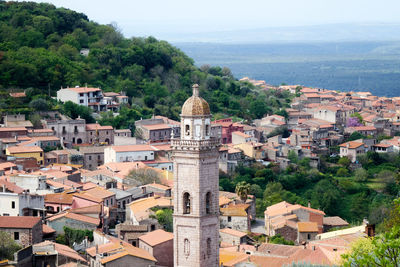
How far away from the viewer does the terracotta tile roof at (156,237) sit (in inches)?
1328

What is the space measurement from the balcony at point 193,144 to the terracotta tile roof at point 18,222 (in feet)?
Answer: 31.7

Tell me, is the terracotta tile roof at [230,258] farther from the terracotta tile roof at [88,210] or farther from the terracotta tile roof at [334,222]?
the terracotta tile roof at [334,222]

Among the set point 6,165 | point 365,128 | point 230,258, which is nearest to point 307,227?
point 230,258

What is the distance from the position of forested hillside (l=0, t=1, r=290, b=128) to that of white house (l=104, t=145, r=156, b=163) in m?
8.98

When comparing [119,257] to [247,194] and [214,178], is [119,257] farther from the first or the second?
[247,194]

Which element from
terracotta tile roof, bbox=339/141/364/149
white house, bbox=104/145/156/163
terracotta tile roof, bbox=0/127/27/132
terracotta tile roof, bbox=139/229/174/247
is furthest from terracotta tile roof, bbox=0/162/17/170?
terracotta tile roof, bbox=339/141/364/149

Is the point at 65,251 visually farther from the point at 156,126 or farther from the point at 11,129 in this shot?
the point at 156,126

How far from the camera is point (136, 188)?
45.7 meters

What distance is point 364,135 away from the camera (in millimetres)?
75938

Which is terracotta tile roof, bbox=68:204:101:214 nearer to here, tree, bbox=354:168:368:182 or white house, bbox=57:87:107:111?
Result: white house, bbox=57:87:107:111

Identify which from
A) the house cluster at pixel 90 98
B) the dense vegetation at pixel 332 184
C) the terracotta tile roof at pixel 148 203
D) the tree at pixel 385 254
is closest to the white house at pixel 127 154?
the dense vegetation at pixel 332 184

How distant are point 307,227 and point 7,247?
652 inches

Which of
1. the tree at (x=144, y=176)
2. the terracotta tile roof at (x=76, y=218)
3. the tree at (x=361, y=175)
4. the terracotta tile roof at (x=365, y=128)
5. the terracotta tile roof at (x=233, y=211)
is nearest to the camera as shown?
the terracotta tile roof at (x=76, y=218)

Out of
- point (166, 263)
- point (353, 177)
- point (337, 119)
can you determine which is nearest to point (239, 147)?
point (353, 177)
